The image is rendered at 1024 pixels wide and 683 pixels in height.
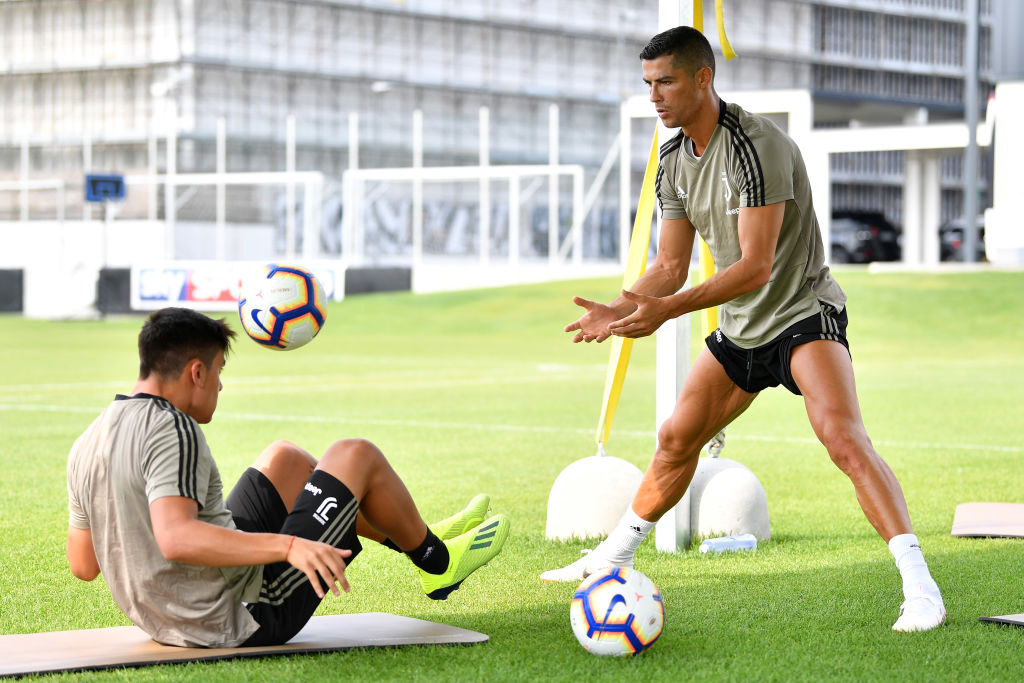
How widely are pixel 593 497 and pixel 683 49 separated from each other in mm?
2725

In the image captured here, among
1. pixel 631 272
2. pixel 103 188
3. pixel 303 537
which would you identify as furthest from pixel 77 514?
pixel 103 188

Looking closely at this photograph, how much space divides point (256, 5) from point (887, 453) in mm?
47747

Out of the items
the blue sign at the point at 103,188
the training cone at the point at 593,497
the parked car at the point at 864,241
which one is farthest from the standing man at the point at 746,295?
the parked car at the point at 864,241

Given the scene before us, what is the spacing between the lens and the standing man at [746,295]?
529 centimetres

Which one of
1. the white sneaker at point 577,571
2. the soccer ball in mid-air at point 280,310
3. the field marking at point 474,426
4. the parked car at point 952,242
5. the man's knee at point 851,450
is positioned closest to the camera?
the man's knee at point 851,450

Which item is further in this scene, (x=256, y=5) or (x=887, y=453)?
(x=256, y=5)

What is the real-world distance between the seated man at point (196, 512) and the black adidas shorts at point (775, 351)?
1455 mm

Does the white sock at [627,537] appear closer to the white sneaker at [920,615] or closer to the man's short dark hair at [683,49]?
the white sneaker at [920,615]

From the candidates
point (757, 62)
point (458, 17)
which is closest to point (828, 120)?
point (757, 62)

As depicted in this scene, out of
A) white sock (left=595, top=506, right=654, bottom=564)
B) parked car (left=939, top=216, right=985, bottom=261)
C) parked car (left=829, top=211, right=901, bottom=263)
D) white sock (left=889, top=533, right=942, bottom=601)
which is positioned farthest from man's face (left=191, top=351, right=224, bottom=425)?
parked car (left=829, top=211, right=901, bottom=263)

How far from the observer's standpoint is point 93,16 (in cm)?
5716

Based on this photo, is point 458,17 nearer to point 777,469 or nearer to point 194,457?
point 777,469

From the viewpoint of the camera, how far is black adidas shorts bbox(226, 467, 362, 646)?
185 inches

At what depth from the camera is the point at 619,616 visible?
491 cm
